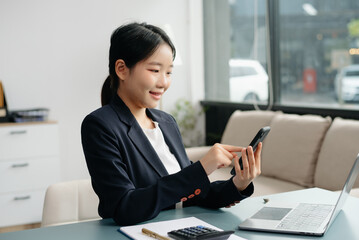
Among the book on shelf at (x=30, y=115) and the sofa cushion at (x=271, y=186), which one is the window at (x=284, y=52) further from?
the book on shelf at (x=30, y=115)

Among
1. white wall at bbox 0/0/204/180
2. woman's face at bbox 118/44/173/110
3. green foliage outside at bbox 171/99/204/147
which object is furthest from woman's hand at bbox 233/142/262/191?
green foliage outside at bbox 171/99/204/147

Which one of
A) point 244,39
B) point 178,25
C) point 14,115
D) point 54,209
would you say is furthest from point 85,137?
point 178,25

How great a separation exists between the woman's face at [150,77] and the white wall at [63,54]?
311cm

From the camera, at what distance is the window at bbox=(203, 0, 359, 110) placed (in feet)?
11.8

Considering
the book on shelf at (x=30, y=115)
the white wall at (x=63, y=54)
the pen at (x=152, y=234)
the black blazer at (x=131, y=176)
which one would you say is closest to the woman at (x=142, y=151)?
the black blazer at (x=131, y=176)

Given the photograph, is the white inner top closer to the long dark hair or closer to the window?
the long dark hair

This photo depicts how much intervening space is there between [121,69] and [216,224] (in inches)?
22.3

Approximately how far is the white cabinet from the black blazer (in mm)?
2608

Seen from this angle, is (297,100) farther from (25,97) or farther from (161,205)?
(161,205)

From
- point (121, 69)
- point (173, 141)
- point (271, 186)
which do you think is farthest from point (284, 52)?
point (121, 69)

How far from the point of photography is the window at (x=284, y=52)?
141 inches

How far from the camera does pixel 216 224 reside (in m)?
1.33

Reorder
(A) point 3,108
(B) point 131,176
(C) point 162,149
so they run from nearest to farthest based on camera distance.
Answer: (B) point 131,176, (C) point 162,149, (A) point 3,108

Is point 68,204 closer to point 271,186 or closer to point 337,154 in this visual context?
point 271,186
